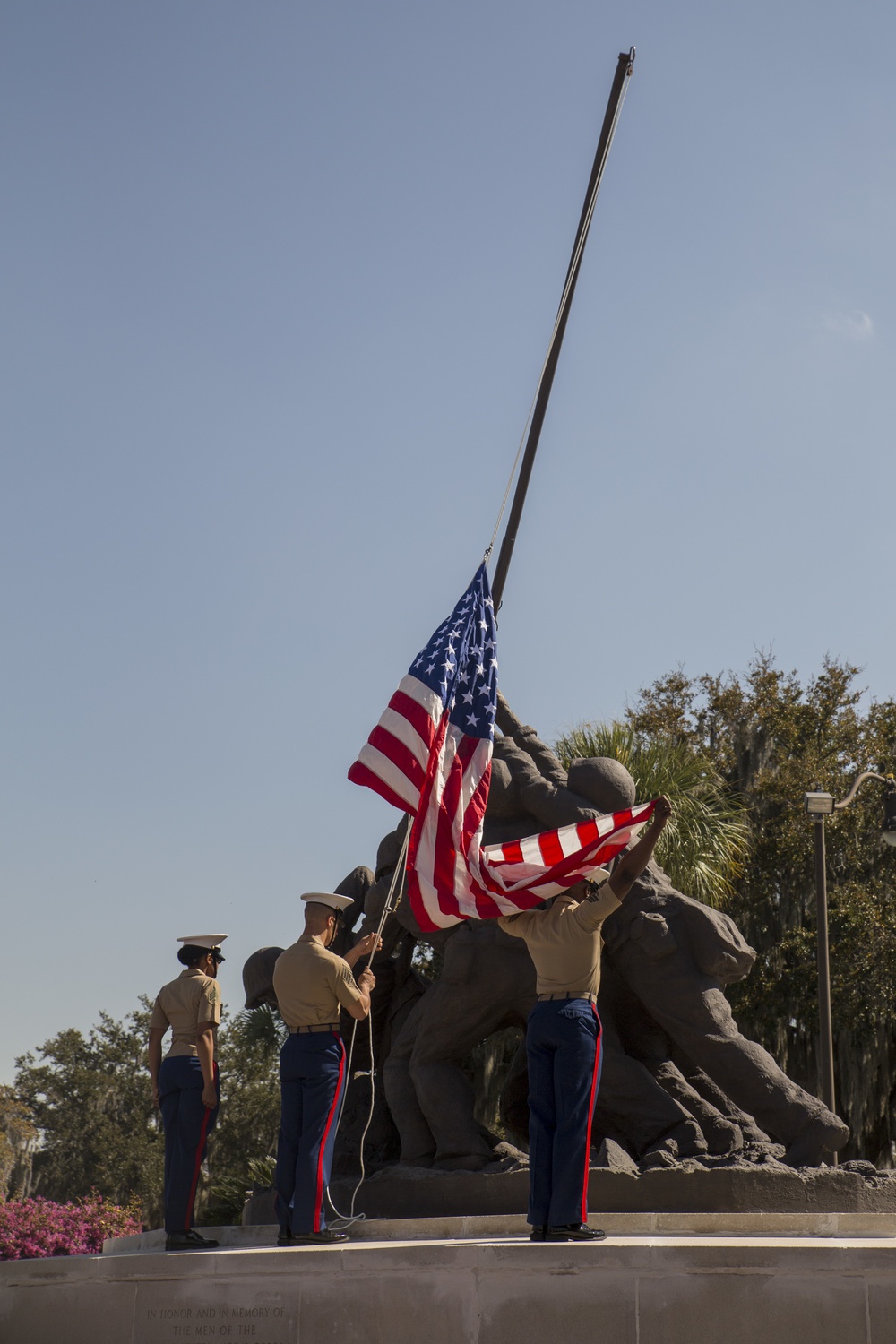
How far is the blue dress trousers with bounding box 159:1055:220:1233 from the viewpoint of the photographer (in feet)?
23.4

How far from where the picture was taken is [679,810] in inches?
645

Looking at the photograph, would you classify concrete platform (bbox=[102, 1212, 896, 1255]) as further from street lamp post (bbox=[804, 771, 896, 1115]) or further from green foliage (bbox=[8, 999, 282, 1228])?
green foliage (bbox=[8, 999, 282, 1228])

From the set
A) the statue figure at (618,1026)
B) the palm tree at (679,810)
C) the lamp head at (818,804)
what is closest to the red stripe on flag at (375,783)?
the statue figure at (618,1026)

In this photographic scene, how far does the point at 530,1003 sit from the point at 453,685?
213 cm

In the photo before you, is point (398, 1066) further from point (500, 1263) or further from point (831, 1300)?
point (831, 1300)

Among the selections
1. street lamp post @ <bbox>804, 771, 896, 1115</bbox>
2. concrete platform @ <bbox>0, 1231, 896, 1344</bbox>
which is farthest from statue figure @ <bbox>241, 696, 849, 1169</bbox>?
street lamp post @ <bbox>804, 771, 896, 1115</bbox>

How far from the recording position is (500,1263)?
5137 millimetres

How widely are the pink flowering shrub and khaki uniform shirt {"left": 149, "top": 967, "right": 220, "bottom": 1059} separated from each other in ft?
35.3

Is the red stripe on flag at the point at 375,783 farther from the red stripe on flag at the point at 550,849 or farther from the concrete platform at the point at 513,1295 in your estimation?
the concrete platform at the point at 513,1295

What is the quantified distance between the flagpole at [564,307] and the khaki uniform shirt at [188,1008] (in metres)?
3.70

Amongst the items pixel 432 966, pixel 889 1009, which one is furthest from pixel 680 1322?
pixel 889 1009

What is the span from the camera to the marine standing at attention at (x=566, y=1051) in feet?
18.8

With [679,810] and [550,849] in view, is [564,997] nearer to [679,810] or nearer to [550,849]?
[550,849]

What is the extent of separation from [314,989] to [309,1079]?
0.42 m
